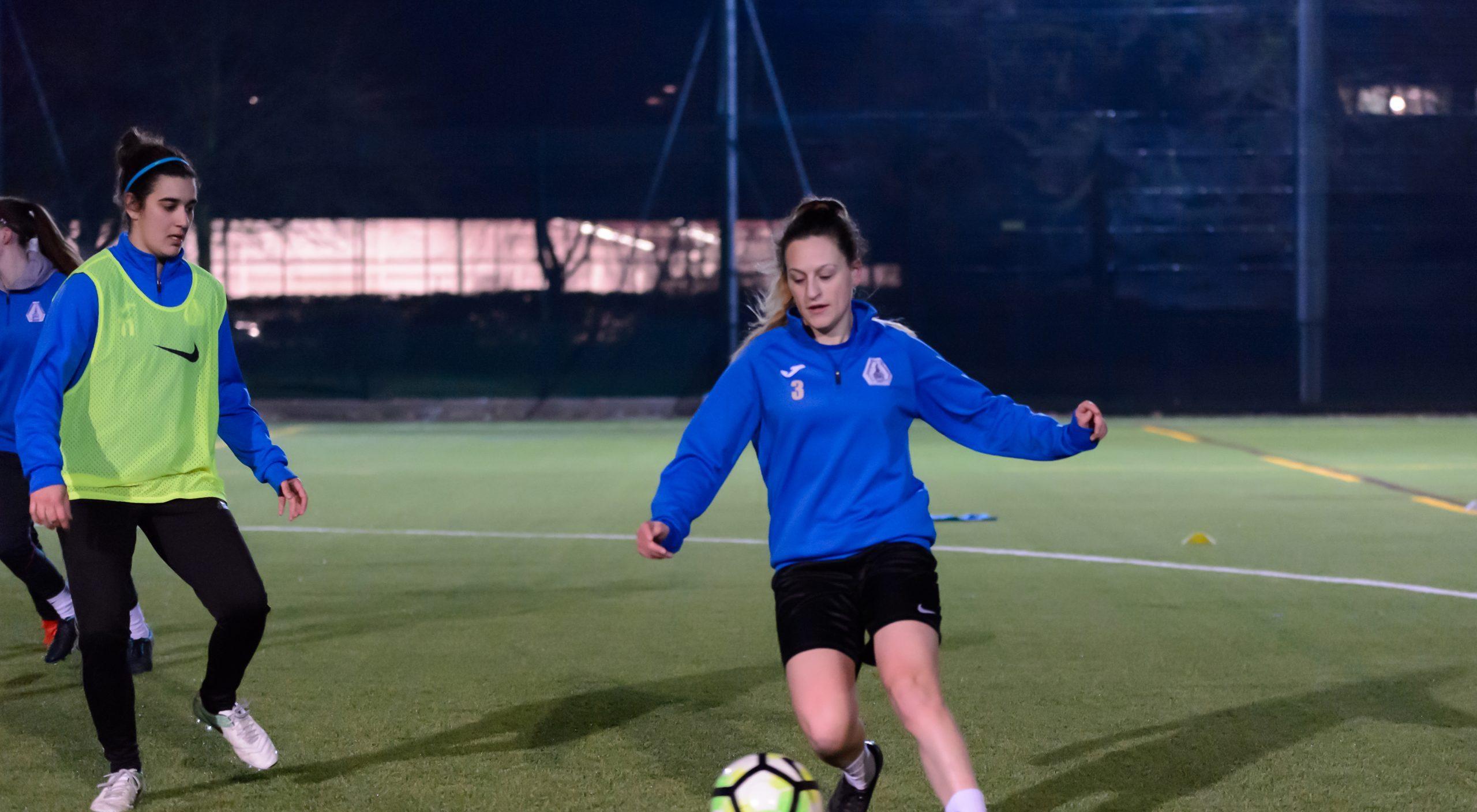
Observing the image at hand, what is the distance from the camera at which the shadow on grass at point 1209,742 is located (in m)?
4.71

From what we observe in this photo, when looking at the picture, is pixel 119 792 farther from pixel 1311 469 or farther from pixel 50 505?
pixel 1311 469

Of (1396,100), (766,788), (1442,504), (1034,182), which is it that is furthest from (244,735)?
(1396,100)

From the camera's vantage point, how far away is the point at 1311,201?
2436 cm

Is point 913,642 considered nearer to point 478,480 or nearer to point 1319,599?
point 1319,599

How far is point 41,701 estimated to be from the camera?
599 cm

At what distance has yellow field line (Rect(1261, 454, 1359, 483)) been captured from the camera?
15.1m

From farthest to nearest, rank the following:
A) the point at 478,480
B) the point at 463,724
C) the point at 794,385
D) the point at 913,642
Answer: the point at 478,480 → the point at 463,724 → the point at 794,385 → the point at 913,642

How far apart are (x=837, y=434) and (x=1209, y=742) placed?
1.95 metres

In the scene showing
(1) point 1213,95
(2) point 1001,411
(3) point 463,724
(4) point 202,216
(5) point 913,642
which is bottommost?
(3) point 463,724

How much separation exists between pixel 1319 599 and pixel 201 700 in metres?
5.47

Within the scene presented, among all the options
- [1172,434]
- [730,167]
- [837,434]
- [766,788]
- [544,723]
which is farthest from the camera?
[730,167]

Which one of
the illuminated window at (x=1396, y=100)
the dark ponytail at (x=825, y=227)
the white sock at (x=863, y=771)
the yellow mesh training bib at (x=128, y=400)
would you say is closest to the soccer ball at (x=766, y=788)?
the white sock at (x=863, y=771)

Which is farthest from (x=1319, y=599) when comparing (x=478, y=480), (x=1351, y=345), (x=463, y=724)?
(x=1351, y=345)

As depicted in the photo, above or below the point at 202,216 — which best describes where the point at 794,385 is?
below
